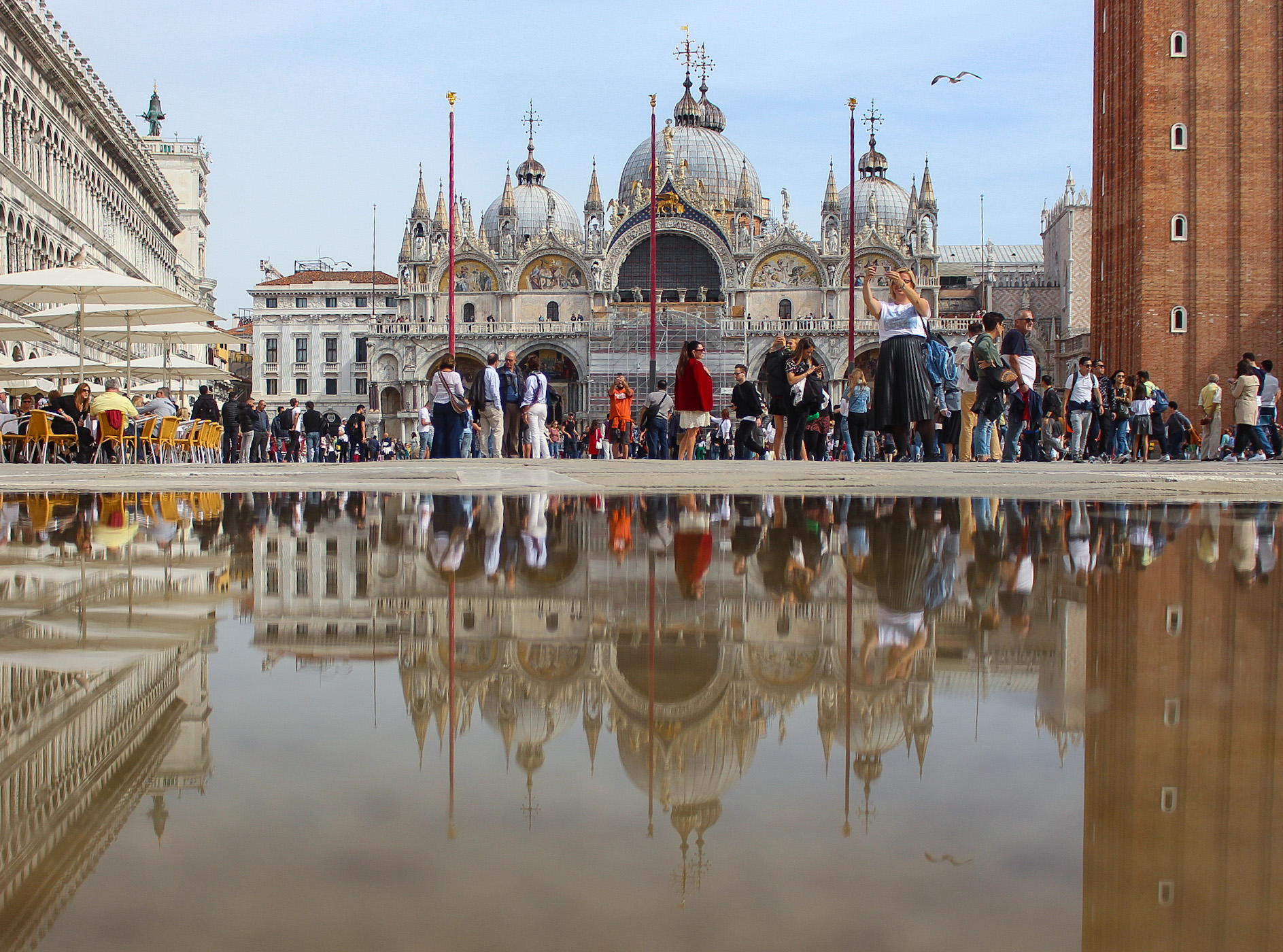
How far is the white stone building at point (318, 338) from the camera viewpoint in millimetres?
65312

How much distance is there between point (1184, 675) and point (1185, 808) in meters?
0.69

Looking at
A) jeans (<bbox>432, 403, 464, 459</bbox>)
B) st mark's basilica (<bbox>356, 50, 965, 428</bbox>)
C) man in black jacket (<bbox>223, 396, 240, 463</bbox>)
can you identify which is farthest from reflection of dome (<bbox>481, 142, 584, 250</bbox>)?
jeans (<bbox>432, 403, 464, 459</bbox>)

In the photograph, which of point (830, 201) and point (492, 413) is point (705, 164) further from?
point (492, 413)

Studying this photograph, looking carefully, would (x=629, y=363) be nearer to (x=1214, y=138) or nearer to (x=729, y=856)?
(x=1214, y=138)

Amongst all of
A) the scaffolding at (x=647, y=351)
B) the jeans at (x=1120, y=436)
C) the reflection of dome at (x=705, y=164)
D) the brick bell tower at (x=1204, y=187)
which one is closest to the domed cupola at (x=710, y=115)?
the reflection of dome at (x=705, y=164)

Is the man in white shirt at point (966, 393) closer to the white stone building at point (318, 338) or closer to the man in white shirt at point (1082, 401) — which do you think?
the man in white shirt at point (1082, 401)

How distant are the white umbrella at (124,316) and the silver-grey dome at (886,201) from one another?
151ft

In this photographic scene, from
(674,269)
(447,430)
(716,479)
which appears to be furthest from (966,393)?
(674,269)

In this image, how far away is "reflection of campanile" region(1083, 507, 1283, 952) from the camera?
3.44 feet

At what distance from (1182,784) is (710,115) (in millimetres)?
63039

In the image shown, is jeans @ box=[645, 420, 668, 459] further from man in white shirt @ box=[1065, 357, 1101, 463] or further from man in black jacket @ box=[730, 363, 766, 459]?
man in white shirt @ box=[1065, 357, 1101, 463]

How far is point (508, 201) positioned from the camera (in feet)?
190

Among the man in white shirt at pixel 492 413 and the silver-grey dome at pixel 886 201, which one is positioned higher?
the silver-grey dome at pixel 886 201

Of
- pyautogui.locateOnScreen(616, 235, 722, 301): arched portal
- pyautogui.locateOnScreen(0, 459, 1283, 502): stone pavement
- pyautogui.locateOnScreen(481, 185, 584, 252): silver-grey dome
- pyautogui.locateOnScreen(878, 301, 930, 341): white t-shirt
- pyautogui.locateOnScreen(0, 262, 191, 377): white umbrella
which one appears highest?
pyautogui.locateOnScreen(481, 185, 584, 252): silver-grey dome
